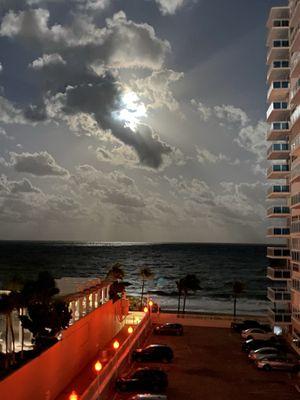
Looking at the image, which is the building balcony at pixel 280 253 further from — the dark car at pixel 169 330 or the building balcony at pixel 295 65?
the building balcony at pixel 295 65

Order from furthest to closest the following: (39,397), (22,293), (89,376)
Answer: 1. (89,376)
2. (22,293)
3. (39,397)

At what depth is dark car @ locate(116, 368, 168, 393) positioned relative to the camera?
25828 mm

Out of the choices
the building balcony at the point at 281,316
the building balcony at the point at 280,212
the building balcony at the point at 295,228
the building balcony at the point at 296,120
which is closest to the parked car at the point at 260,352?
the building balcony at the point at 295,228

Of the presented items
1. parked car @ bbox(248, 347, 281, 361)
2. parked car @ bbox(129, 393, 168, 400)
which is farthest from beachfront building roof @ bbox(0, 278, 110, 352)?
parked car @ bbox(248, 347, 281, 361)

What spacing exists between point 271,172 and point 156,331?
20948 millimetres

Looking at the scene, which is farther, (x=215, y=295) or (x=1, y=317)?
(x=215, y=295)

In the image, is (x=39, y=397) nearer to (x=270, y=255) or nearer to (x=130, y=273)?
(x=270, y=255)

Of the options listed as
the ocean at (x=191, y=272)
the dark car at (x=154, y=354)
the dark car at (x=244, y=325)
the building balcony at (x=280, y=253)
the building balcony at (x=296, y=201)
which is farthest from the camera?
the ocean at (x=191, y=272)

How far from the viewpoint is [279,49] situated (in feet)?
165

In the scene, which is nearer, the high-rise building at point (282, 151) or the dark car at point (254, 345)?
the dark car at point (254, 345)

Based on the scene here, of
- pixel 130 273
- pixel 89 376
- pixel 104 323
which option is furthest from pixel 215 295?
pixel 89 376

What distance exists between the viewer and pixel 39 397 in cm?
2453

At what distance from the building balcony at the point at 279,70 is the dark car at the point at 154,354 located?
31983 millimetres

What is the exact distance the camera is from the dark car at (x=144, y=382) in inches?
1017
